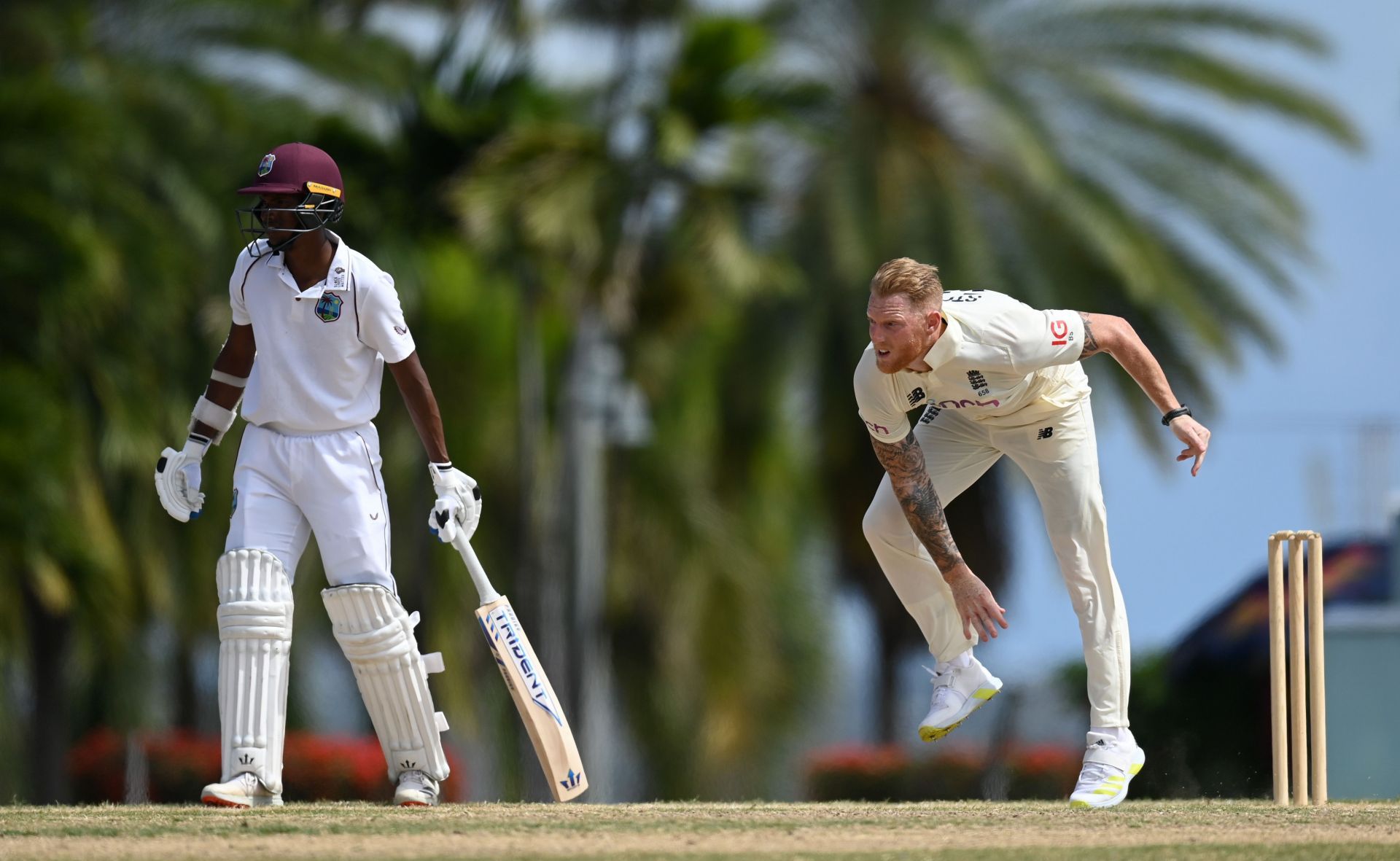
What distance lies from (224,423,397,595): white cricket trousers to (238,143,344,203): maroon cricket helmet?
0.78 m

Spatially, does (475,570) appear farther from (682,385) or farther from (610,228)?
(682,385)

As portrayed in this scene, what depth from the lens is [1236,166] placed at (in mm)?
17750

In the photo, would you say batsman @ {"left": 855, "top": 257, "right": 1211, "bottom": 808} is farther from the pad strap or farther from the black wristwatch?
the pad strap

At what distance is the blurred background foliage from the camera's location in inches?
663

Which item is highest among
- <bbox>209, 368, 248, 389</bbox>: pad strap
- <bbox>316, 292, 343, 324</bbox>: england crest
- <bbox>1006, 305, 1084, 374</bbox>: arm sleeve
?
<bbox>316, 292, 343, 324</bbox>: england crest

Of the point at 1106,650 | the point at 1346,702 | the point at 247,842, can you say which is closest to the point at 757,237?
the point at 1346,702

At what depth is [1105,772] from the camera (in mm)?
6938

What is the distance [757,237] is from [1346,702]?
755cm

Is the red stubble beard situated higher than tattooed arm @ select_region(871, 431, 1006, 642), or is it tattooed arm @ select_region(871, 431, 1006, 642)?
the red stubble beard

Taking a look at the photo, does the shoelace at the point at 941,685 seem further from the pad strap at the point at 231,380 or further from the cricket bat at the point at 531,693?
the pad strap at the point at 231,380

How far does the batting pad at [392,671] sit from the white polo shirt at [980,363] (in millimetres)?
1651

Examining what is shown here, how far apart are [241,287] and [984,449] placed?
259 cm

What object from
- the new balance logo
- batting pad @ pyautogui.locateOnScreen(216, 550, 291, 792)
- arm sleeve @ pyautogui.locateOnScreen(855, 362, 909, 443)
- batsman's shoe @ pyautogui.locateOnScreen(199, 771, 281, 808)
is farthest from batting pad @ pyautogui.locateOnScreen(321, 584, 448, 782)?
the new balance logo

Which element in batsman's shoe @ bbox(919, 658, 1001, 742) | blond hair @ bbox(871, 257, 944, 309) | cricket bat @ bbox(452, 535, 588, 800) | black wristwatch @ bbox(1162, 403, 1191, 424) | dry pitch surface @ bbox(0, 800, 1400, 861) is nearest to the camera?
dry pitch surface @ bbox(0, 800, 1400, 861)
